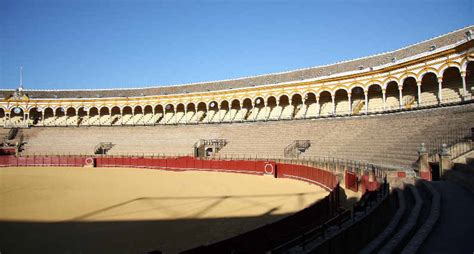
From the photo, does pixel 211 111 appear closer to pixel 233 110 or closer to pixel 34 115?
pixel 233 110

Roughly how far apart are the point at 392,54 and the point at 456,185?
27607 millimetres

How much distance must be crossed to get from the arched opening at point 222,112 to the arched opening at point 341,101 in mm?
16178

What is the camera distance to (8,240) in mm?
8703

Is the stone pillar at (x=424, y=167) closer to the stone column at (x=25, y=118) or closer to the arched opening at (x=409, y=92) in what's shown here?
the arched opening at (x=409, y=92)

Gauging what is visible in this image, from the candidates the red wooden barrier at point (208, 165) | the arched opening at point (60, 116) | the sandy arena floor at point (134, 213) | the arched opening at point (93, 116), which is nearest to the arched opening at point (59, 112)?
the arched opening at point (60, 116)

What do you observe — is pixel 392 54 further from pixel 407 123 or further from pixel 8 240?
pixel 8 240

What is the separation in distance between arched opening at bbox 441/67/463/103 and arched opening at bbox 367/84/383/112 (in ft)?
22.0

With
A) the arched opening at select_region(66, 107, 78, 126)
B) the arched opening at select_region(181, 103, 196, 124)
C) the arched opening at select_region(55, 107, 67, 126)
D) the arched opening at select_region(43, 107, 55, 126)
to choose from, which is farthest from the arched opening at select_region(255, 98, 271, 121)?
the arched opening at select_region(43, 107, 55, 126)

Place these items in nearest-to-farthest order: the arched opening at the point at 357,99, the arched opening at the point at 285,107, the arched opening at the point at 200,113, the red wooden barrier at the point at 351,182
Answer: the red wooden barrier at the point at 351,182 → the arched opening at the point at 357,99 → the arched opening at the point at 285,107 → the arched opening at the point at 200,113

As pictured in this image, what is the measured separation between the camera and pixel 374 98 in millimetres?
34938

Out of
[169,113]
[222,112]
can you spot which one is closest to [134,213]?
[222,112]

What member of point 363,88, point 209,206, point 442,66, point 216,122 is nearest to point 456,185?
point 209,206

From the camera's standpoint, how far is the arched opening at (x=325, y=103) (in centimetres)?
3896

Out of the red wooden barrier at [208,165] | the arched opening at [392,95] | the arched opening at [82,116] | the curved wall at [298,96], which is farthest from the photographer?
the arched opening at [82,116]
